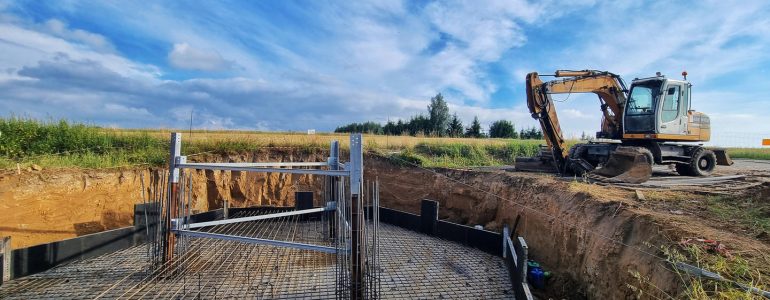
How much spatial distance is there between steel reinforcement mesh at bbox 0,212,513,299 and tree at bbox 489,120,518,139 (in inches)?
984

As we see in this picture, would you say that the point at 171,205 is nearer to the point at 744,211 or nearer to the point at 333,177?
the point at 333,177

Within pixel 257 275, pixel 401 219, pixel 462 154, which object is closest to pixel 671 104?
pixel 462 154

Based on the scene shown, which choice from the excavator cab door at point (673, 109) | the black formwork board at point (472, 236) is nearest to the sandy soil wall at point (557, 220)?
the black formwork board at point (472, 236)

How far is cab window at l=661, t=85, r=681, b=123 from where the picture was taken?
9.44 m

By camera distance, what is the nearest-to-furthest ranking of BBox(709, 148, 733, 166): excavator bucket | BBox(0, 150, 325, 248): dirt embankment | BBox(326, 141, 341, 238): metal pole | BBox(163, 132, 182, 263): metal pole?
BBox(163, 132, 182, 263): metal pole → BBox(326, 141, 341, 238): metal pole → BBox(0, 150, 325, 248): dirt embankment → BBox(709, 148, 733, 166): excavator bucket

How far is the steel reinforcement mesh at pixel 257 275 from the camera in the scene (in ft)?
17.3

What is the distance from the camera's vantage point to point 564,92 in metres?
10.4

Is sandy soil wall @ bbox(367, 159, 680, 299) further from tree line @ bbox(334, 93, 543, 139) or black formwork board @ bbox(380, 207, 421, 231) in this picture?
tree line @ bbox(334, 93, 543, 139)

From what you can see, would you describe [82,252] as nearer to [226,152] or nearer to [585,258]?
[226,152]

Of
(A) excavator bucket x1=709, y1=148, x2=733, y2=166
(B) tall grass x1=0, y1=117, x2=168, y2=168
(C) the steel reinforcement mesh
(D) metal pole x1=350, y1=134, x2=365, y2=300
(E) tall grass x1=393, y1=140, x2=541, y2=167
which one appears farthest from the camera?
(E) tall grass x1=393, y1=140, x2=541, y2=167

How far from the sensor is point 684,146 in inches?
400

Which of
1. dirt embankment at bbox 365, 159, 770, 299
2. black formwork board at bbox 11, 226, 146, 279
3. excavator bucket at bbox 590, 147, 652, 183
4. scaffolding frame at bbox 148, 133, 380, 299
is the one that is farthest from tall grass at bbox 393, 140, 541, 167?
black formwork board at bbox 11, 226, 146, 279

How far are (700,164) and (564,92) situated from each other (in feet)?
12.3

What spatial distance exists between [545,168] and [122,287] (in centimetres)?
994
